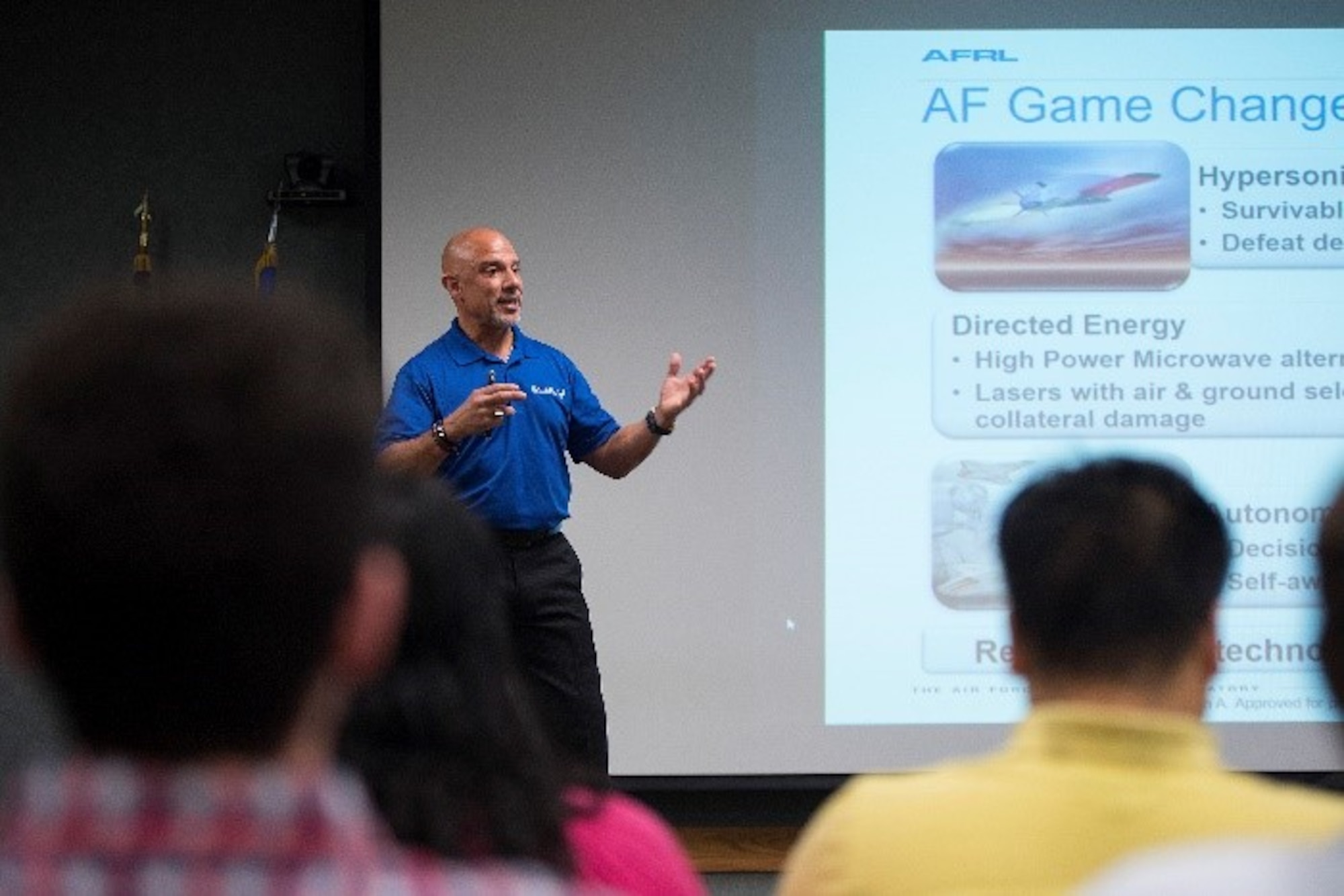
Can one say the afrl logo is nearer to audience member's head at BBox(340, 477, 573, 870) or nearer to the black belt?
the black belt

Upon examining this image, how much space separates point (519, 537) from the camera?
4.14 meters

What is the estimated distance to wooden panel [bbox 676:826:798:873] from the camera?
191 inches

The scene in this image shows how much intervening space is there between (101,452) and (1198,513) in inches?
42.4

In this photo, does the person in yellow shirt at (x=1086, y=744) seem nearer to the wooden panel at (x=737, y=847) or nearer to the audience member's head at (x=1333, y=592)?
the audience member's head at (x=1333, y=592)

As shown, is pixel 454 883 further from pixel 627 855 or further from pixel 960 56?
pixel 960 56

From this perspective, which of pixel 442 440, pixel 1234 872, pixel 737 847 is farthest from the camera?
pixel 737 847

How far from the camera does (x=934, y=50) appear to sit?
4.75m

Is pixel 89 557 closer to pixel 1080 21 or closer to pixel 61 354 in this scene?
pixel 61 354

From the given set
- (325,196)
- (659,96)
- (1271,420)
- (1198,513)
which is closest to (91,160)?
(325,196)

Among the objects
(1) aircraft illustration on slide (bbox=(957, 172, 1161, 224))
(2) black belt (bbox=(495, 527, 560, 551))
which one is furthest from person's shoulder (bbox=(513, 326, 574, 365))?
(1) aircraft illustration on slide (bbox=(957, 172, 1161, 224))

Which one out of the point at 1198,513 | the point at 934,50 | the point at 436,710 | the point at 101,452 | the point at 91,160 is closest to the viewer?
the point at 101,452

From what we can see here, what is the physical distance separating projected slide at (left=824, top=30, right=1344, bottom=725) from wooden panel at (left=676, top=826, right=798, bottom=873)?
1.26ft

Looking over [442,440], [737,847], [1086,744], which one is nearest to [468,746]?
[1086,744]

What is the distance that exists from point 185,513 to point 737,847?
4346 mm
